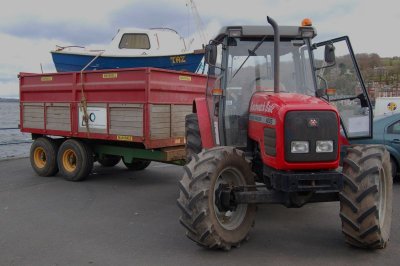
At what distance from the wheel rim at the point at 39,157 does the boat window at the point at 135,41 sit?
4976 mm

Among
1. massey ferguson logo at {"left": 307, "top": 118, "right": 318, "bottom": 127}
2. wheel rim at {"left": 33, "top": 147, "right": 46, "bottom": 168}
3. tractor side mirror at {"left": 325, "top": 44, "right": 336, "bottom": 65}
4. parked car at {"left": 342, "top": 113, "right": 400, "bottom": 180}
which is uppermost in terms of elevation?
tractor side mirror at {"left": 325, "top": 44, "right": 336, "bottom": 65}

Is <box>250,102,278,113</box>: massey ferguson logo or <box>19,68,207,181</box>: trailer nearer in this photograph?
<box>250,102,278,113</box>: massey ferguson logo

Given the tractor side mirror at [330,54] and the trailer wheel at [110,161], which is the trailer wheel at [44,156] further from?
the tractor side mirror at [330,54]

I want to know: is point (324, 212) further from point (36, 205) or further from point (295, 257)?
point (36, 205)

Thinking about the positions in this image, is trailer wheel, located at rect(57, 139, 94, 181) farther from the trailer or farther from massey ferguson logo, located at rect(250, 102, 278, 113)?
massey ferguson logo, located at rect(250, 102, 278, 113)

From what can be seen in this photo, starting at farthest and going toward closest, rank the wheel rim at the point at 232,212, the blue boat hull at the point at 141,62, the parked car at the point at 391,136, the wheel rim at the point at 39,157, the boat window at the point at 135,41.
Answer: the boat window at the point at 135,41
the blue boat hull at the point at 141,62
the wheel rim at the point at 39,157
the parked car at the point at 391,136
the wheel rim at the point at 232,212

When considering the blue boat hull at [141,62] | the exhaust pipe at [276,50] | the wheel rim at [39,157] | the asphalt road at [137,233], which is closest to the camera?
the asphalt road at [137,233]

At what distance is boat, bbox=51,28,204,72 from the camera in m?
13.5

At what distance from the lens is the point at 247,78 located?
5680 mm

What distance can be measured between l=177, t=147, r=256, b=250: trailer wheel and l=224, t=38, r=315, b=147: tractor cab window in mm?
720

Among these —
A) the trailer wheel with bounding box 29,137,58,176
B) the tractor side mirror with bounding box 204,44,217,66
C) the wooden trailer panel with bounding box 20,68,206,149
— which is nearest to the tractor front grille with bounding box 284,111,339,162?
the tractor side mirror with bounding box 204,44,217,66

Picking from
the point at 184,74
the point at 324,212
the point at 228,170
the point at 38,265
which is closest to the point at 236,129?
the point at 228,170

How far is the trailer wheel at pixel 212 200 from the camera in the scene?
4652 millimetres

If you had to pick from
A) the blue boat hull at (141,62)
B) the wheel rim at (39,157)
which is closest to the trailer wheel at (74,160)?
the wheel rim at (39,157)
